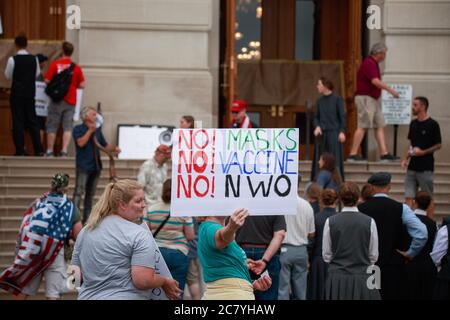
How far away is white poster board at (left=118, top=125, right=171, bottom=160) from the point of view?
1866 centimetres

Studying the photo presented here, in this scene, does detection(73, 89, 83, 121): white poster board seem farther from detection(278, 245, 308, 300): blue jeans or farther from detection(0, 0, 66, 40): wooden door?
detection(278, 245, 308, 300): blue jeans

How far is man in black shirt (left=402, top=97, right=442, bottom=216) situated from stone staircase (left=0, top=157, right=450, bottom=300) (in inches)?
42.1

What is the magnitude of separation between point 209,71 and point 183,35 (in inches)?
30.9

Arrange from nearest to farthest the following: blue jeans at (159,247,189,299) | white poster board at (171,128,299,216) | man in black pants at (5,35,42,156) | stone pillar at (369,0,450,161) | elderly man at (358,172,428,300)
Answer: white poster board at (171,128,299,216) → blue jeans at (159,247,189,299) → elderly man at (358,172,428,300) → man in black pants at (5,35,42,156) → stone pillar at (369,0,450,161)

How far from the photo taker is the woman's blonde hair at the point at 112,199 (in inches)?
302

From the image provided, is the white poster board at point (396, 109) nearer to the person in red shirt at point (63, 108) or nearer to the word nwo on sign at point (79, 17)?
the word nwo on sign at point (79, 17)

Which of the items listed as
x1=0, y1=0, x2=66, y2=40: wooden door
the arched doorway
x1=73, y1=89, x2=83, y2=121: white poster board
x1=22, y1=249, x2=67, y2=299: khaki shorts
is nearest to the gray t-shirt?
x1=22, y1=249, x2=67, y2=299: khaki shorts

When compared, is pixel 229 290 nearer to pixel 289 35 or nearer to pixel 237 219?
pixel 237 219

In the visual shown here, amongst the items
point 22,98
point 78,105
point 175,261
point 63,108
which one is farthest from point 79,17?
point 175,261

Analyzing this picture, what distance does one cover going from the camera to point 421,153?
15.9m

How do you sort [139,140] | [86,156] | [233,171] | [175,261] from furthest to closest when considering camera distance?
[139,140] < [86,156] < [175,261] < [233,171]

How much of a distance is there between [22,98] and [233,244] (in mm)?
10181

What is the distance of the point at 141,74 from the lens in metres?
19.3
